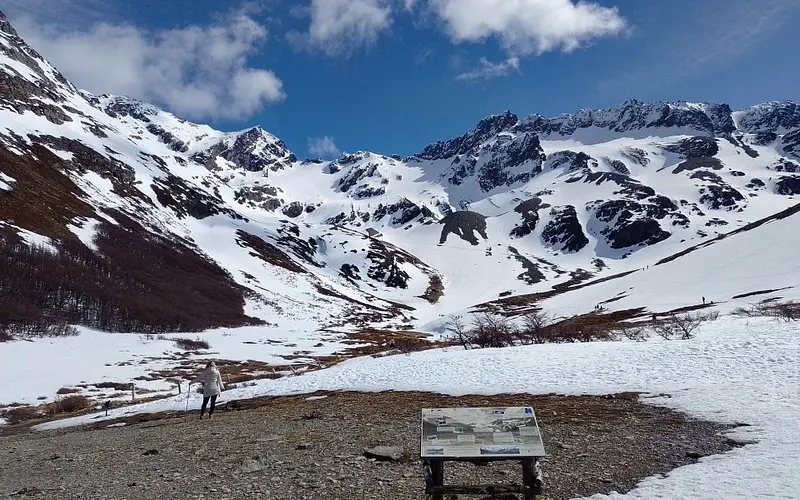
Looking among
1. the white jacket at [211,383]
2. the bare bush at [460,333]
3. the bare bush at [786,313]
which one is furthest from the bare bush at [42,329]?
the bare bush at [786,313]

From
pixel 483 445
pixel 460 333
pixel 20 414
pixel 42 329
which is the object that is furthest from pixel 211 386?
pixel 42 329

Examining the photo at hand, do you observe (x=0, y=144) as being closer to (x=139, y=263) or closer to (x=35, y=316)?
(x=139, y=263)

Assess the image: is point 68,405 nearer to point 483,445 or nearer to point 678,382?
point 483,445

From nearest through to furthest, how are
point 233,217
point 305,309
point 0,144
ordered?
point 0,144
point 305,309
point 233,217

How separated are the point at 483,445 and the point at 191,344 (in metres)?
71.1

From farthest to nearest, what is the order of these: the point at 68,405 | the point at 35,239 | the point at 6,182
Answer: the point at 6,182 < the point at 35,239 < the point at 68,405

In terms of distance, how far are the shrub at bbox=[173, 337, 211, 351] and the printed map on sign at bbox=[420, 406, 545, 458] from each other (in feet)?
220

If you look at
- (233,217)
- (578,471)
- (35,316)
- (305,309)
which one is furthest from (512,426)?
(233,217)

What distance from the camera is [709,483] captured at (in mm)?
8867

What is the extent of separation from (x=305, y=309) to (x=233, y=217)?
81.6m

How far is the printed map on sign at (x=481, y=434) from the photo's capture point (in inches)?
300

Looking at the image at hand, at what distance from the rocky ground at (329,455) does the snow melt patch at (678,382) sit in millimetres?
865

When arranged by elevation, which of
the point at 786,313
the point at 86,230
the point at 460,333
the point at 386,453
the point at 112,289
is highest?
the point at 86,230

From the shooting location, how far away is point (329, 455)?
41.6ft
